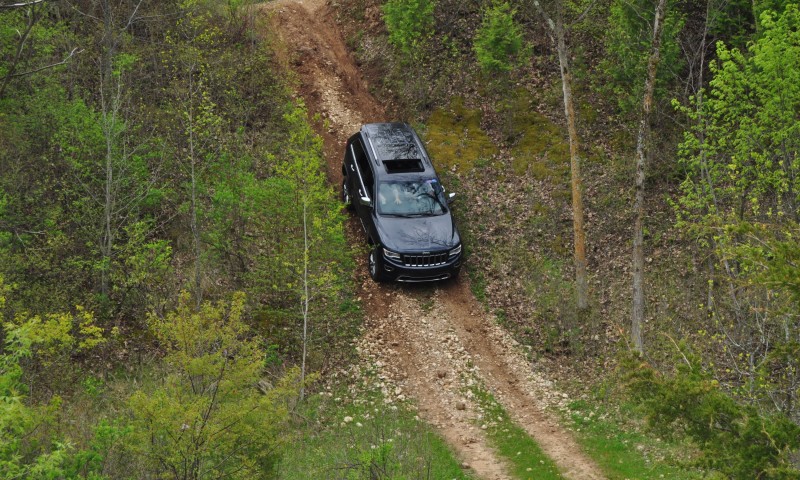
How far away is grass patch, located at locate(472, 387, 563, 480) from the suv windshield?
472 cm

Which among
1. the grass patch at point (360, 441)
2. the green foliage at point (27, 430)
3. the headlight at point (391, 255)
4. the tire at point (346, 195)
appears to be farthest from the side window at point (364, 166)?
the green foliage at point (27, 430)

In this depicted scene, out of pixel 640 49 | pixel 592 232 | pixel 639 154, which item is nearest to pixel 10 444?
pixel 639 154

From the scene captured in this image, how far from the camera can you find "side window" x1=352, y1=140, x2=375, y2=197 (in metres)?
17.7

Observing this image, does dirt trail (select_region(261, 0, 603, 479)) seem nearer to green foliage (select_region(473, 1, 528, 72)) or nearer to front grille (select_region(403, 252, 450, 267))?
front grille (select_region(403, 252, 450, 267))

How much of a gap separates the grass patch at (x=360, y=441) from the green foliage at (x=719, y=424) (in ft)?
12.2

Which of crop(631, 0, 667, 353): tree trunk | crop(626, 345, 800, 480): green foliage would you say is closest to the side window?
crop(631, 0, 667, 353): tree trunk

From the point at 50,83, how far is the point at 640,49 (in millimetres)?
15215

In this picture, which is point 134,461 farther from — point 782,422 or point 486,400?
point 782,422

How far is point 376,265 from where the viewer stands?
54.8ft

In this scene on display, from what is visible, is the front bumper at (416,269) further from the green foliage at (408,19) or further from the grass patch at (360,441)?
the green foliage at (408,19)

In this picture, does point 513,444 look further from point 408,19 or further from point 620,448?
point 408,19

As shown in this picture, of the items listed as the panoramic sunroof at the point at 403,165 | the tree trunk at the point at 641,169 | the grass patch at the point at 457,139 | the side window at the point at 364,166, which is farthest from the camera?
the grass patch at the point at 457,139

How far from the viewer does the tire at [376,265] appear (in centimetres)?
1647

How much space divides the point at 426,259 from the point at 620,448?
597cm
